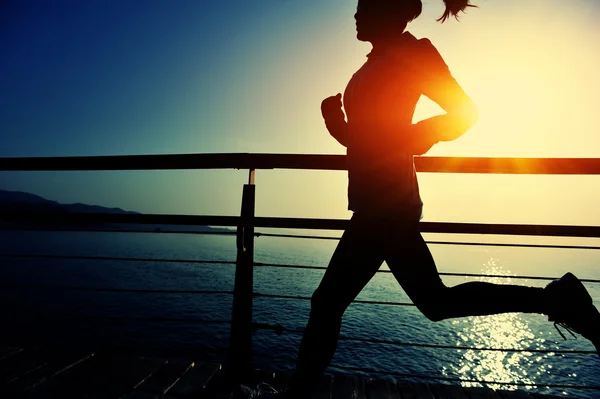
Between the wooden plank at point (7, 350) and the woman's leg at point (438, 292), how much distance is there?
7.91ft

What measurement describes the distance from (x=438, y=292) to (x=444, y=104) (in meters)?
0.71

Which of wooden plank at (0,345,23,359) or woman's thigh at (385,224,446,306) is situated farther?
wooden plank at (0,345,23,359)

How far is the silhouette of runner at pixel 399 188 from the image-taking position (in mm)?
1249

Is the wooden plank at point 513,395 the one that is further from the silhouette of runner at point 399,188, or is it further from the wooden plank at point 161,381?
the wooden plank at point 161,381

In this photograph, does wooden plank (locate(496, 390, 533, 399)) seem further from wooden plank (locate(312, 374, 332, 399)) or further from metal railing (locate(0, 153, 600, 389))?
wooden plank (locate(312, 374, 332, 399))

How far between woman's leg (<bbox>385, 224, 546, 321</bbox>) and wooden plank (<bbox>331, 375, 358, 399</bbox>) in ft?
2.43

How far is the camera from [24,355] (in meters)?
2.16

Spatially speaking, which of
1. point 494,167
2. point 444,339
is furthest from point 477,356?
point 494,167

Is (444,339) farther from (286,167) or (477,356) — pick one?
(286,167)

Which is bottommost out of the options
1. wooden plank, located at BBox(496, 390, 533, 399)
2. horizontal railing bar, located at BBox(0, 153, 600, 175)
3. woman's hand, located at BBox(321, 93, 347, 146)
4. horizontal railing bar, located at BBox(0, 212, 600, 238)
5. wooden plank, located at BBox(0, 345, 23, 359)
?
wooden plank, located at BBox(496, 390, 533, 399)

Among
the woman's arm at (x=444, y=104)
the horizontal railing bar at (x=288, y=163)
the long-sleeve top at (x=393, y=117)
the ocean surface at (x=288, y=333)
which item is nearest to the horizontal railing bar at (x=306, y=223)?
the horizontal railing bar at (x=288, y=163)

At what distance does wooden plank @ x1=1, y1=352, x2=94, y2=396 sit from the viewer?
1.77 m

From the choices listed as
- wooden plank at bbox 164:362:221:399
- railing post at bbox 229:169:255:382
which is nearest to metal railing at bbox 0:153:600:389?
railing post at bbox 229:169:255:382

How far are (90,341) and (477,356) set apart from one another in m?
56.4
